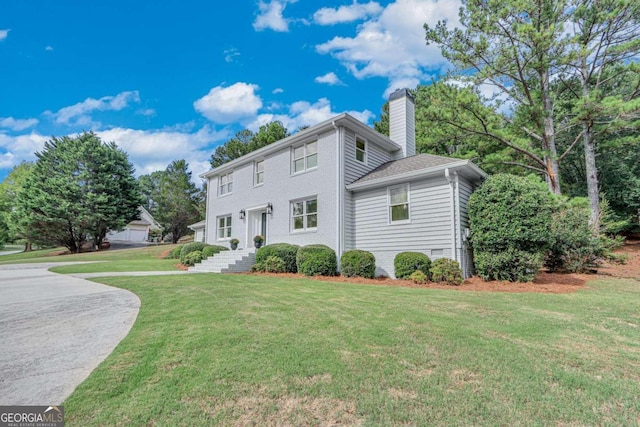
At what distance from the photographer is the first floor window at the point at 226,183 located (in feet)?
58.1

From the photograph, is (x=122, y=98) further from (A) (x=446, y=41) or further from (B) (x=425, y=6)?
(A) (x=446, y=41)

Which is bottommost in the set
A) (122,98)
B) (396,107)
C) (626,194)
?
(626,194)

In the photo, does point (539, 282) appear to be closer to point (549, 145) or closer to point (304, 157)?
point (304, 157)

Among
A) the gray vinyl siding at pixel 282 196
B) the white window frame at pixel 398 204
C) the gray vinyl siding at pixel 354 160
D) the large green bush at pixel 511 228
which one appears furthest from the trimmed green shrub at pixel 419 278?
the gray vinyl siding at pixel 354 160

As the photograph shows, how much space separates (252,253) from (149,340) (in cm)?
979

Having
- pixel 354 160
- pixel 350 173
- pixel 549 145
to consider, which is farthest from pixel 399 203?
pixel 549 145

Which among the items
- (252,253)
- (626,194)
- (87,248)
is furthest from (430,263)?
(87,248)

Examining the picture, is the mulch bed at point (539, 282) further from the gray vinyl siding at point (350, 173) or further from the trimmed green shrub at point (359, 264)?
the gray vinyl siding at point (350, 173)

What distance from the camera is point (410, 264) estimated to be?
9680mm

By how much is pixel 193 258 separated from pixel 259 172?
17.4ft

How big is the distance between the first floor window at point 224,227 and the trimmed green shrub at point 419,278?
11.3 m

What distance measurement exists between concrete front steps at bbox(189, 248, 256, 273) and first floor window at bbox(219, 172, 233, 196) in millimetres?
4985

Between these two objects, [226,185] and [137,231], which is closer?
[226,185]

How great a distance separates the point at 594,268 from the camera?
10.7 meters
